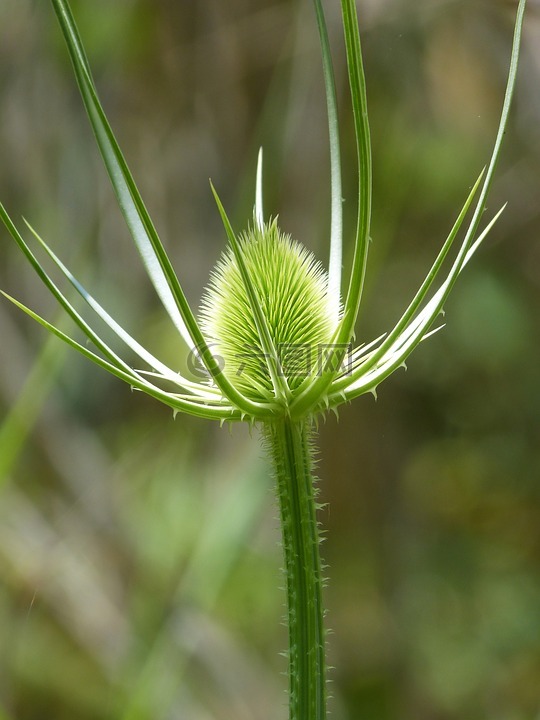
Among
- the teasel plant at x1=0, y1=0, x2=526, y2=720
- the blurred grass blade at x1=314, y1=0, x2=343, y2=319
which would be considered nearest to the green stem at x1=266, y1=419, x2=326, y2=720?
the teasel plant at x1=0, y1=0, x2=526, y2=720

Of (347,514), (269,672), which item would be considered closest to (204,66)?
(347,514)

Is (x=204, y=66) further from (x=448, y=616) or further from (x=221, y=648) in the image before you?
(x=448, y=616)

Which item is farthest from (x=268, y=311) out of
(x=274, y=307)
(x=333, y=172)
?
(x=333, y=172)

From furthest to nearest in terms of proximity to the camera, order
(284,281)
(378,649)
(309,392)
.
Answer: (378,649), (284,281), (309,392)

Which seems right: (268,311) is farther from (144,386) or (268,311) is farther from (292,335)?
(144,386)

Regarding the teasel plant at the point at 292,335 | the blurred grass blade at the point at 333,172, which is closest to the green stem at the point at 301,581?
the teasel plant at the point at 292,335

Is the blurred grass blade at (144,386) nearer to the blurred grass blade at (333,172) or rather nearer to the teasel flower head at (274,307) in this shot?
the teasel flower head at (274,307)
